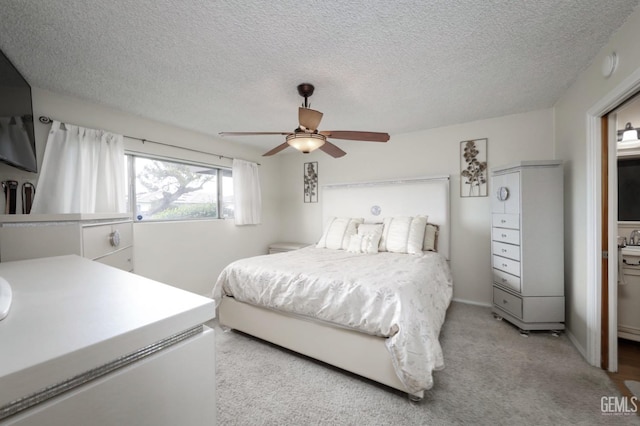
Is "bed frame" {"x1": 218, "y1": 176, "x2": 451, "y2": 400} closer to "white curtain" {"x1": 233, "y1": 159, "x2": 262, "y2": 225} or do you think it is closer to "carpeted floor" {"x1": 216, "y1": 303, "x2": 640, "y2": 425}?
"carpeted floor" {"x1": 216, "y1": 303, "x2": 640, "y2": 425}

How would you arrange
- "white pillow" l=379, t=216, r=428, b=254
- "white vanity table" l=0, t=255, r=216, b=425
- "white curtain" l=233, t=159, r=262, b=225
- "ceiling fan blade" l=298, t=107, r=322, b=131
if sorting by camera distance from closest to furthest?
"white vanity table" l=0, t=255, r=216, b=425
"ceiling fan blade" l=298, t=107, r=322, b=131
"white pillow" l=379, t=216, r=428, b=254
"white curtain" l=233, t=159, r=262, b=225

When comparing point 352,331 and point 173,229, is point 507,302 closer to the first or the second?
point 352,331

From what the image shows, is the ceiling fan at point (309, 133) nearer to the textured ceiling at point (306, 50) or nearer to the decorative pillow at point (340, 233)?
the textured ceiling at point (306, 50)

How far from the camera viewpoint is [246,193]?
13.1 feet

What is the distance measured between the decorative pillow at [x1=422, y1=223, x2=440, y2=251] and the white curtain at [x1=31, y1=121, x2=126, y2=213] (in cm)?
359

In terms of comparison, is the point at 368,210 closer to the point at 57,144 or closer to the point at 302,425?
the point at 302,425

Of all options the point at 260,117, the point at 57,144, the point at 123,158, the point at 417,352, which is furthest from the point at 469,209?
the point at 57,144

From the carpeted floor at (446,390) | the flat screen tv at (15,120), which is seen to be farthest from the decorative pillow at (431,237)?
the flat screen tv at (15,120)

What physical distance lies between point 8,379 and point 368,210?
3.73 m

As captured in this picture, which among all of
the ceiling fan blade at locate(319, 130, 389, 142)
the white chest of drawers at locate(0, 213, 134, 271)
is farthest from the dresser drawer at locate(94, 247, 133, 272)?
the ceiling fan blade at locate(319, 130, 389, 142)

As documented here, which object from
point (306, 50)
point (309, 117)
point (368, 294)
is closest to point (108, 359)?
point (368, 294)

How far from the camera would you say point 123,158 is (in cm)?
269

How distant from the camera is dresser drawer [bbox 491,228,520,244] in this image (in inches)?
98.0

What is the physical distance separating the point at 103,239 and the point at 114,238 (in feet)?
0.36
